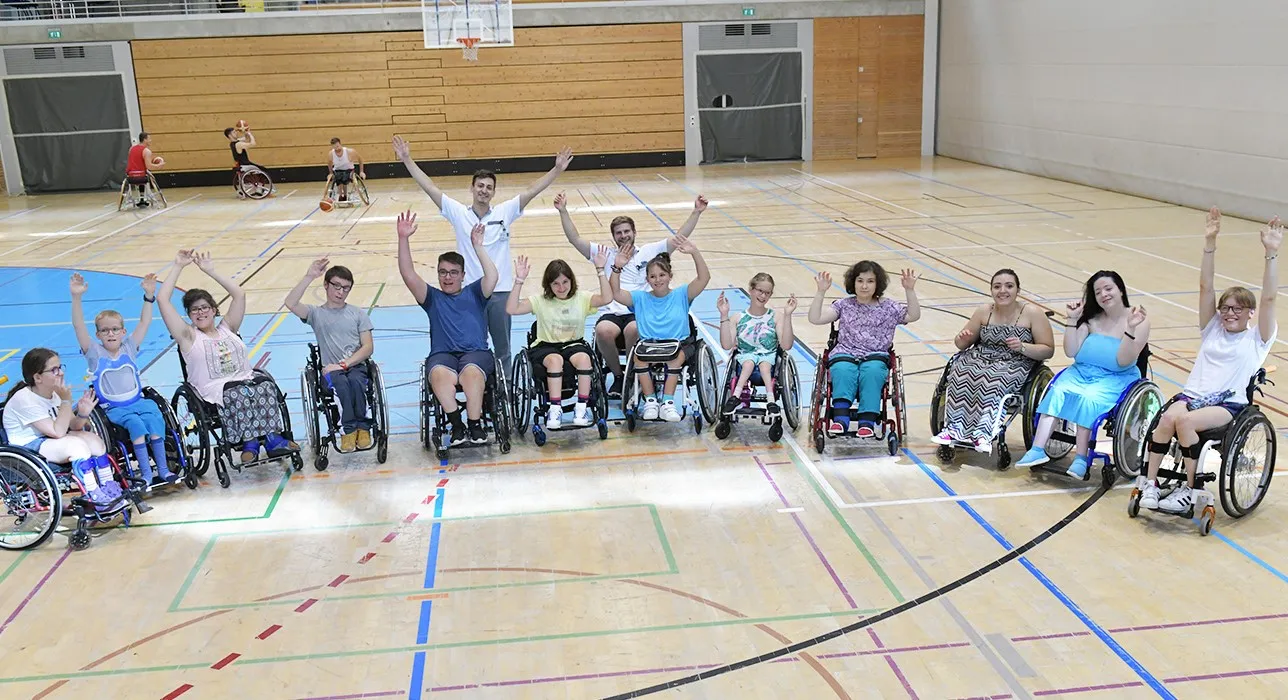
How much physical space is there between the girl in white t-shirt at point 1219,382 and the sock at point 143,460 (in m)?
4.50

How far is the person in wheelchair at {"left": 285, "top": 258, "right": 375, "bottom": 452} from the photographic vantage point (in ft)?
18.8

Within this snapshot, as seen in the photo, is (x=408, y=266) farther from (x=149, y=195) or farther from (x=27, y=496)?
(x=149, y=195)

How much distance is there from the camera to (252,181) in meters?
19.1

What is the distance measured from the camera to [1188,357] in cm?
729

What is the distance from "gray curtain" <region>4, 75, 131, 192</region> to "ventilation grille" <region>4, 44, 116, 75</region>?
165 millimetres

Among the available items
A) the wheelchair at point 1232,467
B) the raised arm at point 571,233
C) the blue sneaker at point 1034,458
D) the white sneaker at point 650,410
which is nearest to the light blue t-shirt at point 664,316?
the white sneaker at point 650,410

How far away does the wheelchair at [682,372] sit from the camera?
6.04m

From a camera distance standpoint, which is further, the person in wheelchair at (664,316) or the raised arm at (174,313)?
the person in wheelchair at (664,316)

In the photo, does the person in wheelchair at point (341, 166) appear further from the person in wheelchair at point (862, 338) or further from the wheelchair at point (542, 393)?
the person in wheelchair at point (862, 338)

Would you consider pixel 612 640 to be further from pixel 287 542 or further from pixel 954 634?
pixel 287 542

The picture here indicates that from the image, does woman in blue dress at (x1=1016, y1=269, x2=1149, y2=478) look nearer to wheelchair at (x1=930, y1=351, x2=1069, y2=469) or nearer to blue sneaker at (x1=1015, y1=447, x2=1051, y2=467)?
blue sneaker at (x1=1015, y1=447, x2=1051, y2=467)

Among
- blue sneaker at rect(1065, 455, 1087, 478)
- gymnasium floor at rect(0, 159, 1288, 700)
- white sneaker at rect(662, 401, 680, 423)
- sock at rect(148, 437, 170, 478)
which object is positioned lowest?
gymnasium floor at rect(0, 159, 1288, 700)

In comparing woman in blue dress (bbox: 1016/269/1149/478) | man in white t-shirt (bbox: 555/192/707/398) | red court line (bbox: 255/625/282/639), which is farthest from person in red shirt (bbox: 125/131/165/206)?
woman in blue dress (bbox: 1016/269/1149/478)

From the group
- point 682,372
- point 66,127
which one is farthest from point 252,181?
point 682,372
